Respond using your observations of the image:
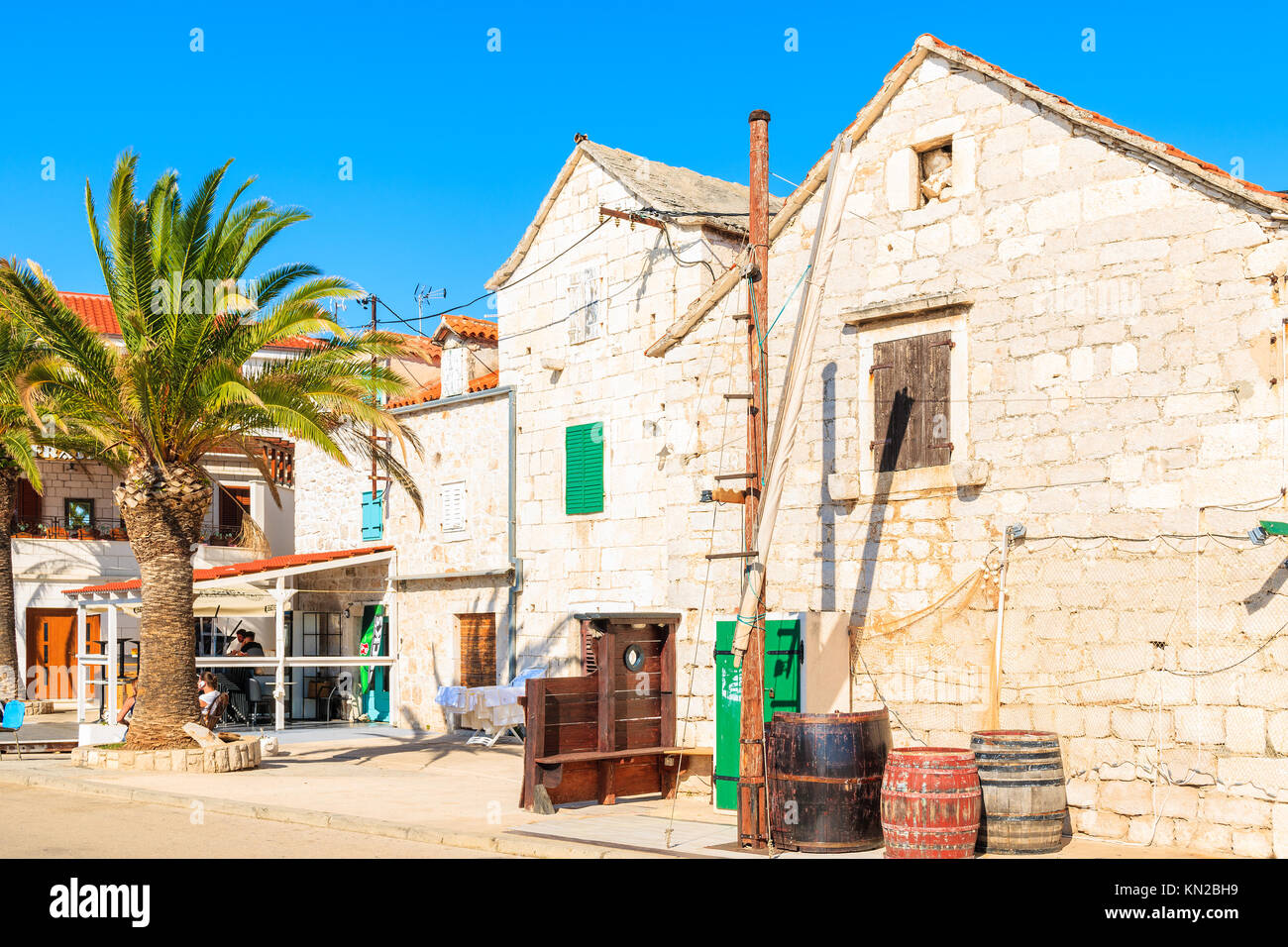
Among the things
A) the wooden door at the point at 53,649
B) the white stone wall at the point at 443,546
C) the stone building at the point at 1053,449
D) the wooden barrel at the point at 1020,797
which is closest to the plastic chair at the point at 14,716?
the white stone wall at the point at 443,546

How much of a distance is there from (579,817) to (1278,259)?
730cm

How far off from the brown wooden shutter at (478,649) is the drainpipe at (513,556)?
53 centimetres

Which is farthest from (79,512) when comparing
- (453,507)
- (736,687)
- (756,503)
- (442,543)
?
(756,503)

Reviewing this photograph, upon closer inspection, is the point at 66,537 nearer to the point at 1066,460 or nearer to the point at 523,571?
the point at 523,571

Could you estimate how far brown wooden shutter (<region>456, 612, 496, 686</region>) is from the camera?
21.4 metres

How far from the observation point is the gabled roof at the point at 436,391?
22953mm

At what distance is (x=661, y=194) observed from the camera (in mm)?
20000

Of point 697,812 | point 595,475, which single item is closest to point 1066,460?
point 697,812

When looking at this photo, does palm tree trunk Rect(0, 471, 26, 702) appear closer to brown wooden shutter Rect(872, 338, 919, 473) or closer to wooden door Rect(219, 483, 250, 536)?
wooden door Rect(219, 483, 250, 536)

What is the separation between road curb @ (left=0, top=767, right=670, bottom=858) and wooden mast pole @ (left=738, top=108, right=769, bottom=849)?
3.01ft

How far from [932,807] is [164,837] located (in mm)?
5998

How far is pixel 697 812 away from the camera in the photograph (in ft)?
40.1

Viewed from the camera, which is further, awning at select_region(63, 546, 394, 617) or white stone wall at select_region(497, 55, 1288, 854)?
awning at select_region(63, 546, 394, 617)

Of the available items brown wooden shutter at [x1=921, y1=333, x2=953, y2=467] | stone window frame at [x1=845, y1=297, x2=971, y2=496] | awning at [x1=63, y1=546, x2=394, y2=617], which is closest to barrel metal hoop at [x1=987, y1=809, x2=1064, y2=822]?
stone window frame at [x1=845, y1=297, x2=971, y2=496]
